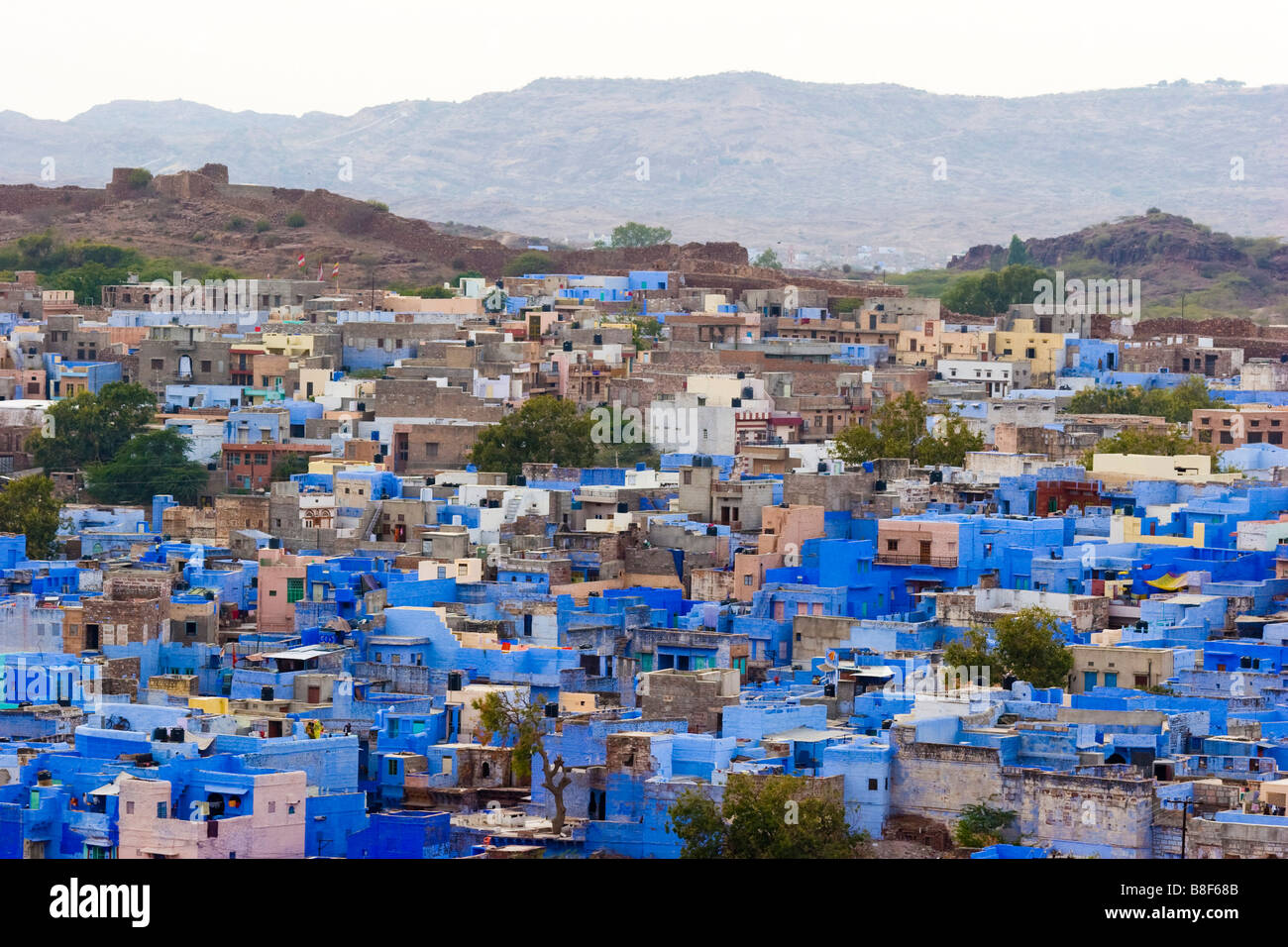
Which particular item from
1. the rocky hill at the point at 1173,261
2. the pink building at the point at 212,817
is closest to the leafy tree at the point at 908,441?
the pink building at the point at 212,817

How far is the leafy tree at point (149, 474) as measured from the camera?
37.0 m

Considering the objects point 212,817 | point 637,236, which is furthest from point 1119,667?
point 637,236

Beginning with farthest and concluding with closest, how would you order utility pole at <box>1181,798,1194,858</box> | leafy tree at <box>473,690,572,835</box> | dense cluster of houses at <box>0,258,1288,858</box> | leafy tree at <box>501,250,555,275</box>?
leafy tree at <box>501,250,555,275</box> < leafy tree at <box>473,690,572,835</box> < dense cluster of houses at <box>0,258,1288,858</box> < utility pole at <box>1181,798,1194,858</box>

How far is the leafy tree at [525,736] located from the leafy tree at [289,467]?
51.3 feet

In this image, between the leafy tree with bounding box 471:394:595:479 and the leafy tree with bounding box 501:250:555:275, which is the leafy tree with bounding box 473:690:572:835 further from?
the leafy tree with bounding box 501:250:555:275

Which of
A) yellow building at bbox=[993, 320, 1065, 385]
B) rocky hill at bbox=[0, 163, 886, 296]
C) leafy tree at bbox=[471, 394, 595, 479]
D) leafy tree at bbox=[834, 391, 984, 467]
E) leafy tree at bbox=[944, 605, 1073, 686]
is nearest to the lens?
leafy tree at bbox=[944, 605, 1073, 686]

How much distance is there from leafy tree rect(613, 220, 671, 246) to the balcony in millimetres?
58429

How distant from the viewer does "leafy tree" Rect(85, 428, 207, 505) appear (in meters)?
37.0

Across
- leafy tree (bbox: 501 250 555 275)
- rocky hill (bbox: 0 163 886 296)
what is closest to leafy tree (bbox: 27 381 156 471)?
rocky hill (bbox: 0 163 886 296)

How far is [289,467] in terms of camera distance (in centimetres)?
3741

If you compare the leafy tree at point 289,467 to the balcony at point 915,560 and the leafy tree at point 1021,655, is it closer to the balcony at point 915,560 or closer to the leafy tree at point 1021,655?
the balcony at point 915,560

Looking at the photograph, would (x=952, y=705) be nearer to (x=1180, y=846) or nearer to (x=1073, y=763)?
(x=1073, y=763)
